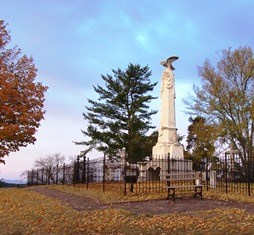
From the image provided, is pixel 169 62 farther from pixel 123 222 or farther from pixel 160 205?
pixel 123 222

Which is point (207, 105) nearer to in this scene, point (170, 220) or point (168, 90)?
point (168, 90)

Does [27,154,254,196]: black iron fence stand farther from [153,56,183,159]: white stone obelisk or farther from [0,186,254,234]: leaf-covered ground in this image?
[0,186,254,234]: leaf-covered ground

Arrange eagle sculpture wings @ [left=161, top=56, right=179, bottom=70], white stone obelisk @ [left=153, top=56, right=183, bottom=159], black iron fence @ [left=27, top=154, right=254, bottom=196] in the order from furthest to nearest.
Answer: eagle sculpture wings @ [left=161, top=56, right=179, bottom=70] → white stone obelisk @ [left=153, top=56, right=183, bottom=159] → black iron fence @ [left=27, top=154, right=254, bottom=196]

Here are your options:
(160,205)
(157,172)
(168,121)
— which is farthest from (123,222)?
(168,121)

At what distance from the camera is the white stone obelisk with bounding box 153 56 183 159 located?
2334cm

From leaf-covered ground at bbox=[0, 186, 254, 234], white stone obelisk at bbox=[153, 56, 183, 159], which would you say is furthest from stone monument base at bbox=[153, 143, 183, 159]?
leaf-covered ground at bbox=[0, 186, 254, 234]

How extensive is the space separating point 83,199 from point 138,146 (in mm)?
20248

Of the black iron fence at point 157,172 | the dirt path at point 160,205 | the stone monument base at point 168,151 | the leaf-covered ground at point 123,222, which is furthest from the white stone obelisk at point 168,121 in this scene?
the leaf-covered ground at point 123,222

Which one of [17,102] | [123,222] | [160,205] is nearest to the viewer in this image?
[123,222]

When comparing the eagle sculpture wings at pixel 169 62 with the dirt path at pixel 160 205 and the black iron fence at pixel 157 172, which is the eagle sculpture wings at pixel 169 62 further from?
the dirt path at pixel 160 205

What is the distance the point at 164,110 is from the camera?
80.1ft

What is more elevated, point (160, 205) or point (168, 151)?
point (168, 151)

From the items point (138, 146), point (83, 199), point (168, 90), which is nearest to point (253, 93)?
point (168, 90)

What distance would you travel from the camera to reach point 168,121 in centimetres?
2403
